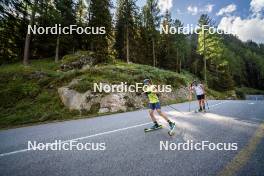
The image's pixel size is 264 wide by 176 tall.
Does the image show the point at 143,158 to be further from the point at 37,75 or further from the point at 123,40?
the point at 123,40

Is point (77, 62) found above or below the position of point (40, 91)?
above

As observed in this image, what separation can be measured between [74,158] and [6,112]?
11.8 meters

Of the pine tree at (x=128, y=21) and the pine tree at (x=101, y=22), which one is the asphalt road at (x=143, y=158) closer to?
the pine tree at (x=101, y=22)

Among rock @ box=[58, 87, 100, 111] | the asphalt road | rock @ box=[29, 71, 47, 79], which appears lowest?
the asphalt road

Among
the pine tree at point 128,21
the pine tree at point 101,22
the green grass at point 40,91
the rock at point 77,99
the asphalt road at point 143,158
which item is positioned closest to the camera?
the asphalt road at point 143,158

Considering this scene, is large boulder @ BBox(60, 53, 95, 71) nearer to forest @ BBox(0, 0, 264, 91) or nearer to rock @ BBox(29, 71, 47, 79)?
forest @ BBox(0, 0, 264, 91)

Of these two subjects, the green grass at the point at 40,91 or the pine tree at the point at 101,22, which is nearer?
the green grass at the point at 40,91

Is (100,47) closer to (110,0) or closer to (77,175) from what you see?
(110,0)

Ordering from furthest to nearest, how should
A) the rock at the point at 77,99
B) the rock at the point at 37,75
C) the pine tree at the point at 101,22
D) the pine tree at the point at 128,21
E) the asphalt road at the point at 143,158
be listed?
1. the pine tree at the point at 128,21
2. the pine tree at the point at 101,22
3. the rock at the point at 37,75
4. the rock at the point at 77,99
5. the asphalt road at the point at 143,158

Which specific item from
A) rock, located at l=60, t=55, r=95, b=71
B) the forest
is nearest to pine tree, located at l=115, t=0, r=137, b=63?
the forest

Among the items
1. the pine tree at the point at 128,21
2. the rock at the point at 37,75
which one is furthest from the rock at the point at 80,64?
the pine tree at the point at 128,21

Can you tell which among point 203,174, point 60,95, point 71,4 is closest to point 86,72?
point 60,95

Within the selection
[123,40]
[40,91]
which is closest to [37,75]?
[40,91]

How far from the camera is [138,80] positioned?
19453mm
